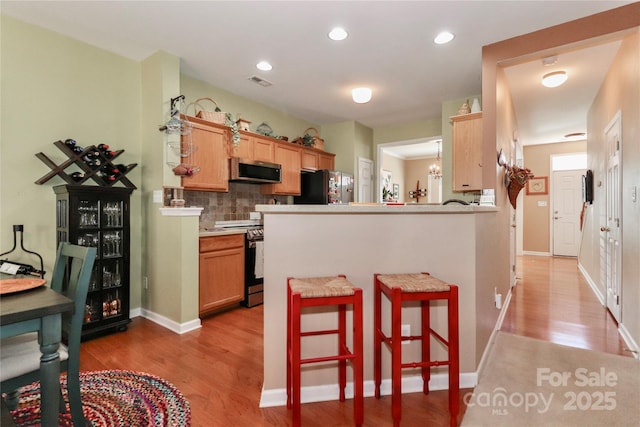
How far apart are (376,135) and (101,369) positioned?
535 cm

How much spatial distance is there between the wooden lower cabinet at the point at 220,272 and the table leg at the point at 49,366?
1889mm

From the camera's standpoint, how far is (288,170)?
4.66 meters

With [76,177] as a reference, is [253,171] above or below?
above

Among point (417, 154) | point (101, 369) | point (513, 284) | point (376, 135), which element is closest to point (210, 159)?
point (101, 369)

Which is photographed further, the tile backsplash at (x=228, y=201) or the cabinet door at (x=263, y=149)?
the cabinet door at (x=263, y=149)

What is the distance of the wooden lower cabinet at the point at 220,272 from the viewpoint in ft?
10.4

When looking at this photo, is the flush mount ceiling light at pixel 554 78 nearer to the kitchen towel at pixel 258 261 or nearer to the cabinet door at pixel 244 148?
the cabinet door at pixel 244 148

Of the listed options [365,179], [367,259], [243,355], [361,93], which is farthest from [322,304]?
[365,179]

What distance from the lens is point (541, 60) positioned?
10.0ft

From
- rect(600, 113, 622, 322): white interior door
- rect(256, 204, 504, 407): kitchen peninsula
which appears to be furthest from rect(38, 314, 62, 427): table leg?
Result: rect(600, 113, 622, 322): white interior door

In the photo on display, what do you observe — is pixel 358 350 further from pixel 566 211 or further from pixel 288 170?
pixel 566 211

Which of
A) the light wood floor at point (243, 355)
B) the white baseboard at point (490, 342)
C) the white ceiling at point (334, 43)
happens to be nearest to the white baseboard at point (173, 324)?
the light wood floor at point (243, 355)

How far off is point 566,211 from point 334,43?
277 inches

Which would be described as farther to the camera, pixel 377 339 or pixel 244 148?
pixel 244 148
